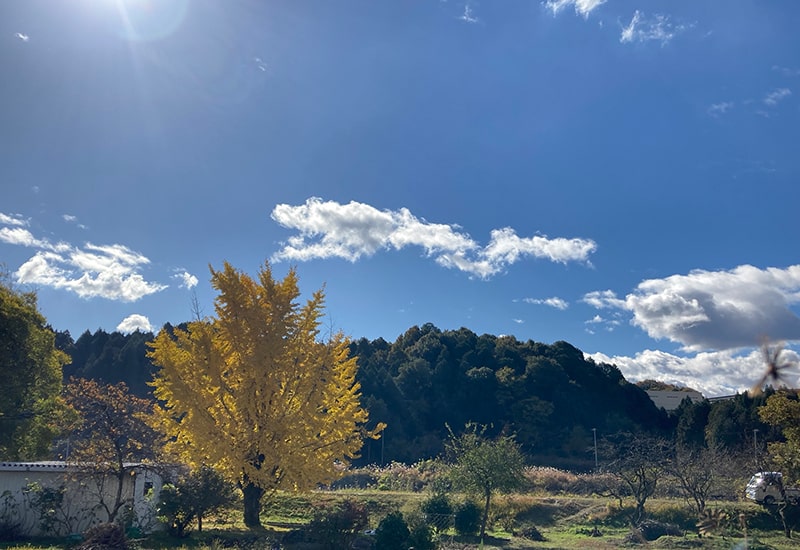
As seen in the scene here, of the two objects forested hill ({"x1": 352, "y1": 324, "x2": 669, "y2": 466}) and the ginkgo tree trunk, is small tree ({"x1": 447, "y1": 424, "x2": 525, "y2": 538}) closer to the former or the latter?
the ginkgo tree trunk

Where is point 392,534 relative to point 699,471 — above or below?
below

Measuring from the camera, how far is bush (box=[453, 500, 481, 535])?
2294 cm

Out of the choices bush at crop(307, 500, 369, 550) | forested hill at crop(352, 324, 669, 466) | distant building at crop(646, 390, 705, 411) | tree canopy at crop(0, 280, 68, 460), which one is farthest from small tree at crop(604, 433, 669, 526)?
distant building at crop(646, 390, 705, 411)

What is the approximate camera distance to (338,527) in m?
15.3

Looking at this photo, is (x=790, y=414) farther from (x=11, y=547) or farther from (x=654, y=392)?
(x=654, y=392)

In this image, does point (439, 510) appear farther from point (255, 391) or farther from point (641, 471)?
point (641, 471)

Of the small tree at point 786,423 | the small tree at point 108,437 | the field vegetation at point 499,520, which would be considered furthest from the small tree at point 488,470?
the small tree at point 108,437

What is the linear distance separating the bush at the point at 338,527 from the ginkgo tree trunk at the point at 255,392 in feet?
14.0

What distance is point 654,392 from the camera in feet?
267

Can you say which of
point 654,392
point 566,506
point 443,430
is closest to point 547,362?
point 443,430

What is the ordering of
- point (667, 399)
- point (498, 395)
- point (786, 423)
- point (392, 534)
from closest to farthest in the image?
point (392, 534) → point (786, 423) → point (498, 395) → point (667, 399)

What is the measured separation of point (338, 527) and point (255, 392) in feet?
19.9

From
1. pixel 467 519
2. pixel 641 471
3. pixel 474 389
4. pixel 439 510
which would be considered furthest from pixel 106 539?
pixel 474 389

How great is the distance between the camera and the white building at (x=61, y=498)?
1727 cm
